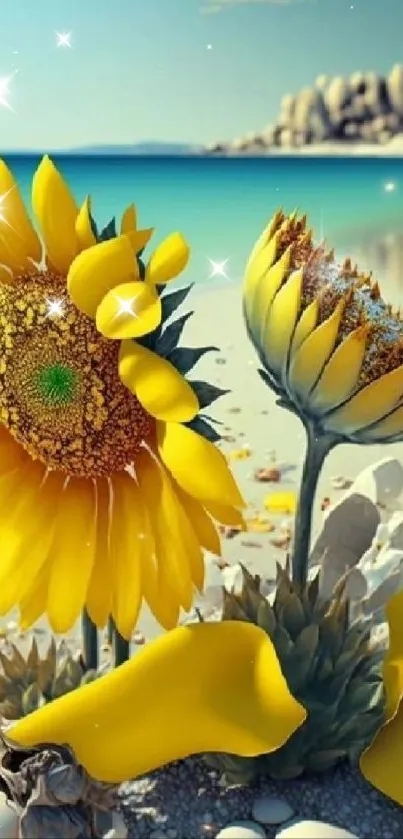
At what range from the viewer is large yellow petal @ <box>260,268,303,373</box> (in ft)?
3.17

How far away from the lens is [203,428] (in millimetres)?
981

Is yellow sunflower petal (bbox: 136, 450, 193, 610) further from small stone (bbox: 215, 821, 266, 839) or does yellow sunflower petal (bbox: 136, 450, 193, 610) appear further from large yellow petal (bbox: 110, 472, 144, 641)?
small stone (bbox: 215, 821, 266, 839)

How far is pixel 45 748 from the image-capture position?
1.00 metres

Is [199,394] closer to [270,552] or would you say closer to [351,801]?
[270,552]

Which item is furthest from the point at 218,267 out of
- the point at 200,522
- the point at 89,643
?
the point at 89,643

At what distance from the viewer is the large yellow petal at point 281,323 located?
38.1 inches

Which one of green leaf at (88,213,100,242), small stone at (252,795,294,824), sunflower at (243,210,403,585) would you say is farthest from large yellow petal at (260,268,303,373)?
small stone at (252,795,294,824)

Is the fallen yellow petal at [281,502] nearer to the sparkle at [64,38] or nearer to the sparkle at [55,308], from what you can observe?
the sparkle at [55,308]

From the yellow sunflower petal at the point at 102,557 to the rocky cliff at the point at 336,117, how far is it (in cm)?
20

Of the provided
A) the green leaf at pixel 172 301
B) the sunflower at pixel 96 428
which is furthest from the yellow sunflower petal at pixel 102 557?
the green leaf at pixel 172 301

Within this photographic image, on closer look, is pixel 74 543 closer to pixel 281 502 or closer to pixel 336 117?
pixel 281 502

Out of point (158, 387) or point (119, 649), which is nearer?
point (158, 387)

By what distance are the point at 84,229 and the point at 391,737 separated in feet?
1.12

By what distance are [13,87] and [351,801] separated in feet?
1.50
